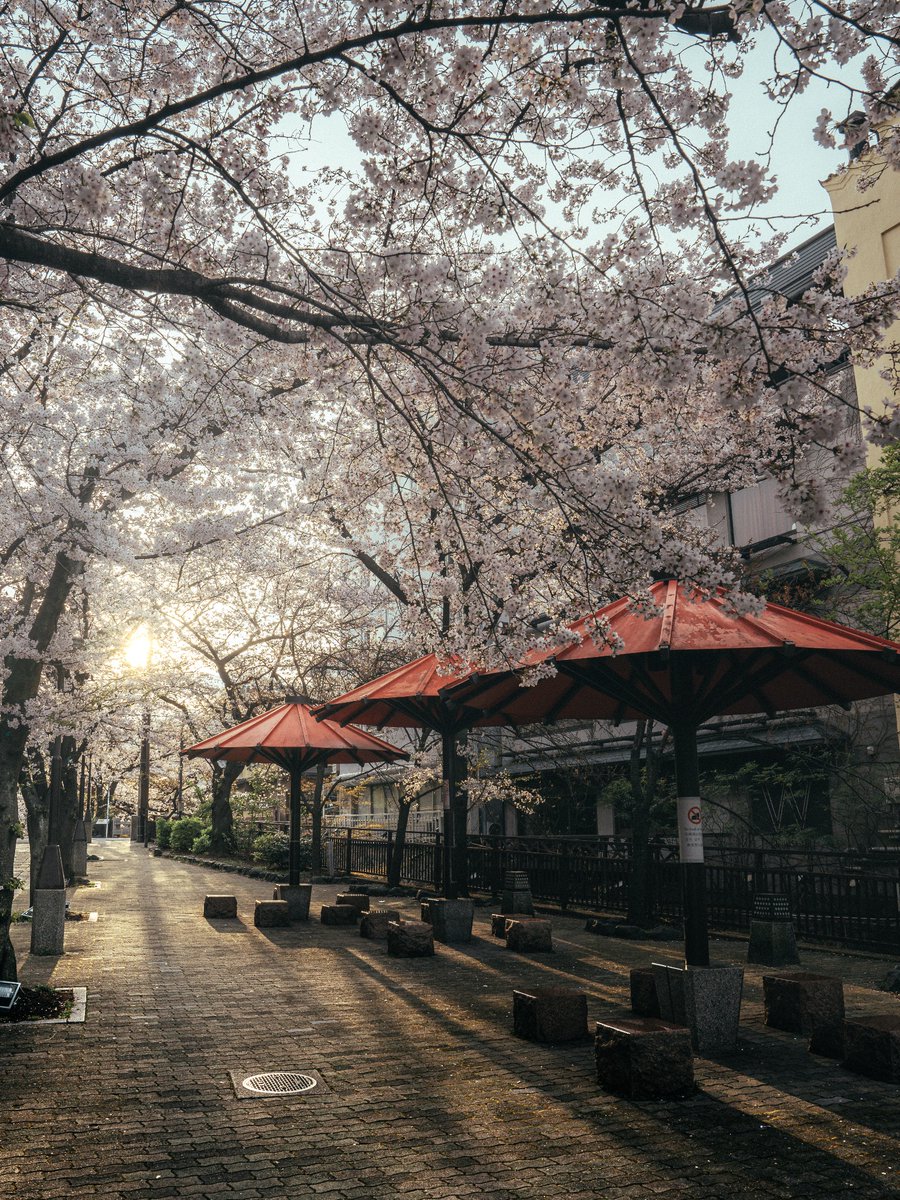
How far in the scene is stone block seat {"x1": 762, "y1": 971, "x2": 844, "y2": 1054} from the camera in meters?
7.75

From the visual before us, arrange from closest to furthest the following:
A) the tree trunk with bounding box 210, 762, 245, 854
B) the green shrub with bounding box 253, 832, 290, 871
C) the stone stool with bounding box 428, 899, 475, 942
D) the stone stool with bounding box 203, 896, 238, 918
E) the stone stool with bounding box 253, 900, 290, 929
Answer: the stone stool with bounding box 428, 899, 475, 942 → the stone stool with bounding box 253, 900, 290, 929 → the stone stool with bounding box 203, 896, 238, 918 → the green shrub with bounding box 253, 832, 290, 871 → the tree trunk with bounding box 210, 762, 245, 854

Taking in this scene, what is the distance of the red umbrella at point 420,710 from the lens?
12.5m

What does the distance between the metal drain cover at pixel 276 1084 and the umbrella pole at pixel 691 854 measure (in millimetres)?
3030

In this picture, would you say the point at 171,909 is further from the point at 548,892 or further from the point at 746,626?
the point at 746,626

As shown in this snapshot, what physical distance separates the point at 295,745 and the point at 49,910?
14.0 feet

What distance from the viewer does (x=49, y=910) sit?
12.3 metres

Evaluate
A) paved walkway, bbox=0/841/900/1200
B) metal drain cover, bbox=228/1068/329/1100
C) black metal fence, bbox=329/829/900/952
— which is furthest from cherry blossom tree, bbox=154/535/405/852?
metal drain cover, bbox=228/1068/329/1100

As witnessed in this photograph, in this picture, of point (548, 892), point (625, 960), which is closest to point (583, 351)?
point (625, 960)

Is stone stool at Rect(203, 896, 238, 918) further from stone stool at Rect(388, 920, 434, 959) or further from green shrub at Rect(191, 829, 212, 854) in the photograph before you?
green shrub at Rect(191, 829, 212, 854)

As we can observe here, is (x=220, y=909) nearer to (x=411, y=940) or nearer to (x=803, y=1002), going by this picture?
(x=411, y=940)

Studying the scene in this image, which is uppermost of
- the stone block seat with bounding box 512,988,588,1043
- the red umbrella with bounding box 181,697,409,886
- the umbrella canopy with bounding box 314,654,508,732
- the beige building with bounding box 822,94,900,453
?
the beige building with bounding box 822,94,900,453

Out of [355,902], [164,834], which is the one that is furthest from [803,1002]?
[164,834]

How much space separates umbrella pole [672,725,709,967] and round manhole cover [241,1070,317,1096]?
3.09m

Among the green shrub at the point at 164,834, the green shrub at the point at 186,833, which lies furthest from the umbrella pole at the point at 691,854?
the green shrub at the point at 164,834
